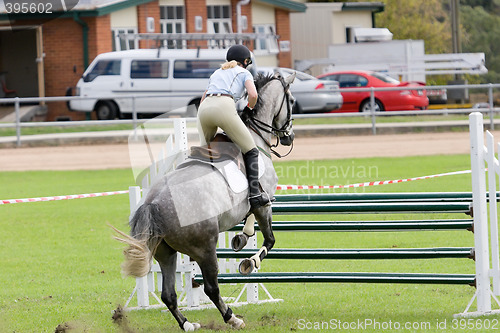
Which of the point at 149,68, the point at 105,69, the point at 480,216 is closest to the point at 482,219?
the point at 480,216

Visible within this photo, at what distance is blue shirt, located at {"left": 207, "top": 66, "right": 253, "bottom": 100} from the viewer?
777cm

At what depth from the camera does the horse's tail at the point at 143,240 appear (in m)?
6.97

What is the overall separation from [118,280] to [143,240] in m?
3.62

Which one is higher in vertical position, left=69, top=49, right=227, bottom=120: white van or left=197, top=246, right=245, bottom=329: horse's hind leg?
left=69, top=49, right=227, bottom=120: white van

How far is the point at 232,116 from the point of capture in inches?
303

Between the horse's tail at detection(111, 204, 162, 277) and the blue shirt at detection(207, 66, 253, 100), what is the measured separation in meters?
1.35

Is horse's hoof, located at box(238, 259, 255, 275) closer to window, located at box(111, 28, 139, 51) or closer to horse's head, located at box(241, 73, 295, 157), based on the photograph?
horse's head, located at box(241, 73, 295, 157)

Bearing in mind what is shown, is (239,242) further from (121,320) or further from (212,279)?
(121,320)

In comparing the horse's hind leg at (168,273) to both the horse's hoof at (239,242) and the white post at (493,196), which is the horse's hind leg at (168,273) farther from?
the white post at (493,196)

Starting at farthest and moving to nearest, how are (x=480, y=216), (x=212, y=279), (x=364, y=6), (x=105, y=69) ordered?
(x=364, y=6) < (x=105, y=69) < (x=480, y=216) < (x=212, y=279)

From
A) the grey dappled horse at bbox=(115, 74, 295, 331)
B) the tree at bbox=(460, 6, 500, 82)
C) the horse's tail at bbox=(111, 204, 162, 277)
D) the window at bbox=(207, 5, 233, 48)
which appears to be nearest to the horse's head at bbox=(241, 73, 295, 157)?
the grey dappled horse at bbox=(115, 74, 295, 331)

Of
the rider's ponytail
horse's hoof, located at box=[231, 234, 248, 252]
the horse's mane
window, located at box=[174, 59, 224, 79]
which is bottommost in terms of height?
horse's hoof, located at box=[231, 234, 248, 252]

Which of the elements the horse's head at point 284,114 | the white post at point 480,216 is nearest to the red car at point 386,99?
the horse's head at point 284,114

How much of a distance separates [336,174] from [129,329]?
12990 millimetres
